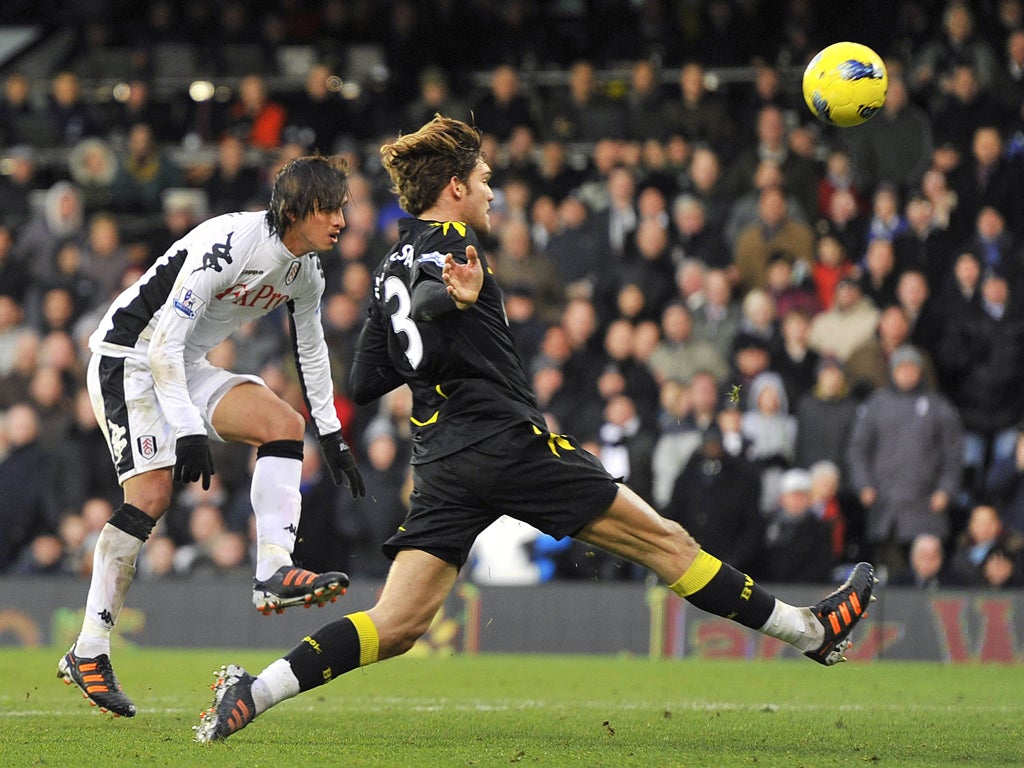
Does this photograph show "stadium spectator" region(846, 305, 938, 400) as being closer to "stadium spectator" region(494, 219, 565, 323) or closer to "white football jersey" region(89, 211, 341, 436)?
"stadium spectator" region(494, 219, 565, 323)

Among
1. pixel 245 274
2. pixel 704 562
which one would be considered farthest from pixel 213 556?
pixel 704 562

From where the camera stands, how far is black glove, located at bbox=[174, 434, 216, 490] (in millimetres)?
7266

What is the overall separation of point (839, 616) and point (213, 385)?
3181 mm

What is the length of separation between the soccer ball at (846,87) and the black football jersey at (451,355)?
127 inches

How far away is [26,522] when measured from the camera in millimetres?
15352

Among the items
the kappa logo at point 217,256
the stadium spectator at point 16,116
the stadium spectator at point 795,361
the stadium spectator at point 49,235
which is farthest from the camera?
the stadium spectator at point 16,116

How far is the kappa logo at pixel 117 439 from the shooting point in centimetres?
802

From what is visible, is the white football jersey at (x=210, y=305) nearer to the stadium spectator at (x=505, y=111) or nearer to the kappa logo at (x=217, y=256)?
the kappa logo at (x=217, y=256)

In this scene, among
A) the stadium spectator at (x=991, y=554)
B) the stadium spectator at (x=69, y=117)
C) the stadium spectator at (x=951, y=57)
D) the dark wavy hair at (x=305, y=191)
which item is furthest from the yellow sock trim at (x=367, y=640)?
the stadium spectator at (x=69, y=117)

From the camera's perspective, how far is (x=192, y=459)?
286 inches

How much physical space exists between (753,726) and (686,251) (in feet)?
24.9

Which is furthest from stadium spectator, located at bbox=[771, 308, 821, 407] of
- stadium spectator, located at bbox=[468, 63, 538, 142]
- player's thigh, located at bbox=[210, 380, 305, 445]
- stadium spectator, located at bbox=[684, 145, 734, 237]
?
player's thigh, located at bbox=[210, 380, 305, 445]

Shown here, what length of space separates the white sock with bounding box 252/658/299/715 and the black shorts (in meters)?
0.67

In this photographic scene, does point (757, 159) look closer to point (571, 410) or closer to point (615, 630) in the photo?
point (571, 410)
